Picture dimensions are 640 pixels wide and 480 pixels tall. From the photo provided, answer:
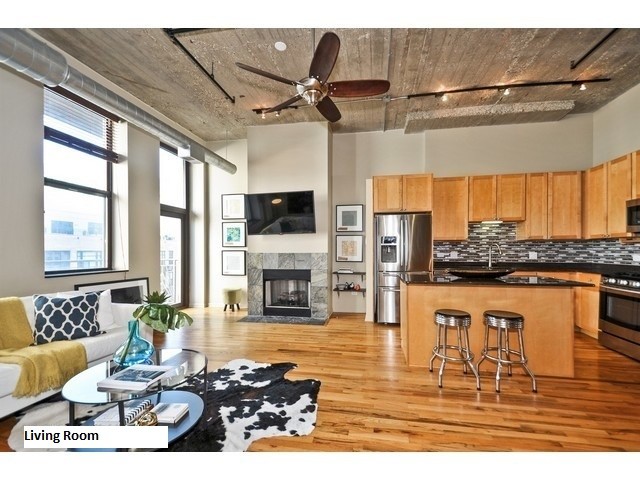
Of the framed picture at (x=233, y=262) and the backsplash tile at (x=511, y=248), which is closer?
the backsplash tile at (x=511, y=248)

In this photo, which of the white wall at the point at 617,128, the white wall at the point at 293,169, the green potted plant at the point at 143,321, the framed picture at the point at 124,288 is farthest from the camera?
the white wall at the point at 293,169

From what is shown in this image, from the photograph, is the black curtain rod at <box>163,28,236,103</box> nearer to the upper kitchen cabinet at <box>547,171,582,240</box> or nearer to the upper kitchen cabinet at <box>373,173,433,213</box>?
the upper kitchen cabinet at <box>373,173,433,213</box>

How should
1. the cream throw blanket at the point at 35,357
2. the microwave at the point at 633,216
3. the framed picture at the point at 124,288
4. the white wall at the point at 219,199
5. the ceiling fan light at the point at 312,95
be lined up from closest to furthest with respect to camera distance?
the cream throw blanket at the point at 35,357 → the ceiling fan light at the point at 312,95 → the microwave at the point at 633,216 → the framed picture at the point at 124,288 → the white wall at the point at 219,199

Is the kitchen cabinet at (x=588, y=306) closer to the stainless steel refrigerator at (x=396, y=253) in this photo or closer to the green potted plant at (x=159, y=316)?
the stainless steel refrigerator at (x=396, y=253)

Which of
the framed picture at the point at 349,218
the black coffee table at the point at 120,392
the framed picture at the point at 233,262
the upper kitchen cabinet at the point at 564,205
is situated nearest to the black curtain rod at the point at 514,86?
the upper kitchen cabinet at the point at 564,205

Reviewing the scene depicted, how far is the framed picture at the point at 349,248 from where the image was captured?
577cm

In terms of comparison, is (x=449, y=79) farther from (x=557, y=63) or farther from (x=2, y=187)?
(x=2, y=187)

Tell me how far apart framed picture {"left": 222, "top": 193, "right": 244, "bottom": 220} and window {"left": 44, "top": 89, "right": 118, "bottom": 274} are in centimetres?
230

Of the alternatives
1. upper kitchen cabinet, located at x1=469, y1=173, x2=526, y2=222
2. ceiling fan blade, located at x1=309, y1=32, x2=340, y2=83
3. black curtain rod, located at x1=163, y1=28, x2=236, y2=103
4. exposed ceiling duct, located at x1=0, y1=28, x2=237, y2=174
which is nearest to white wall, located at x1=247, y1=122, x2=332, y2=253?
black curtain rod, located at x1=163, y1=28, x2=236, y2=103

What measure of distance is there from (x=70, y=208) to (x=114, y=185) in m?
0.74

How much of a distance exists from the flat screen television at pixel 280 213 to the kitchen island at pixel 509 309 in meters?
2.61

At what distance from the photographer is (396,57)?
3408 mm

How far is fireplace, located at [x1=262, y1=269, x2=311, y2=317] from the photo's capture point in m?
5.47
